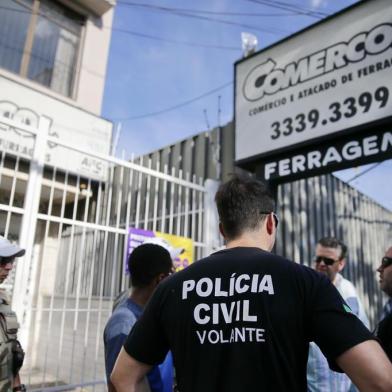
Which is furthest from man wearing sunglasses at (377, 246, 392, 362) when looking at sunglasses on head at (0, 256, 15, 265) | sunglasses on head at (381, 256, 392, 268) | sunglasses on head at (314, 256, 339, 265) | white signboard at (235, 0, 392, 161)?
sunglasses on head at (0, 256, 15, 265)

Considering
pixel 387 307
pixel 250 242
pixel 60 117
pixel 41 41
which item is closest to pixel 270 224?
pixel 250 242

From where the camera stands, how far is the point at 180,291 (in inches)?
53.2

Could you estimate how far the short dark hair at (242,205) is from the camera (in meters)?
1.42

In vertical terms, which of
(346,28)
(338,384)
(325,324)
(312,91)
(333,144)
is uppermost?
(346,28)

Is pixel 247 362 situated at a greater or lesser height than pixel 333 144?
lesser

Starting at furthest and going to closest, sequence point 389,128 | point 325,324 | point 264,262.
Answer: point 389,128 < point 264,262 < point 325,324

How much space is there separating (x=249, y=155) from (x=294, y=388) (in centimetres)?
400

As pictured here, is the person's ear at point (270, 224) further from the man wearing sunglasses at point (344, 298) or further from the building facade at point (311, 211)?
the building facade at point (311, 211)

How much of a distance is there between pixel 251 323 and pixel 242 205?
0.44m

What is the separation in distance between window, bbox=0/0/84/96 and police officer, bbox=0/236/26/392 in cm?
571

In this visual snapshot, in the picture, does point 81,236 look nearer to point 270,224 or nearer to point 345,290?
point 345,290

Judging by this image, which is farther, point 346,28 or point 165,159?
point 165,159

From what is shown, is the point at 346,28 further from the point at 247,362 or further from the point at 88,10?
the point at 88,10

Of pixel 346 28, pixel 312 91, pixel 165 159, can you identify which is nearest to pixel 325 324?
pixel 312 91
